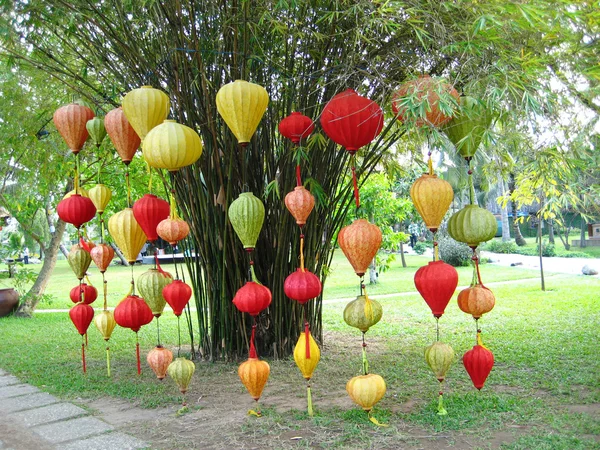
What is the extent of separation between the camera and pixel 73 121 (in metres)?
2.82

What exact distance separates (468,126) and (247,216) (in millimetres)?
1033

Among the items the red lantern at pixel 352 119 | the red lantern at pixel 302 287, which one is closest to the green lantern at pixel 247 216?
the red lantern at pixel 302 287

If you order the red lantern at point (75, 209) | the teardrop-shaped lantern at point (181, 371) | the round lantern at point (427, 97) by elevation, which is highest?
the round lantern at point (427, 97)

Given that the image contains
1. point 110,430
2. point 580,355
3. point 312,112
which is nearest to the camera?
point 110,430

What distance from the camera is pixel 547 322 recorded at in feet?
17.7

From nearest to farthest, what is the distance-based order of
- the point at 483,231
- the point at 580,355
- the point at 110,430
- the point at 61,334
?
the point at 483,231, the point at 110,430, the point at 580,355, the point at 61,334

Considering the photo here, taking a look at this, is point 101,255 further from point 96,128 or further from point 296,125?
point 296,125

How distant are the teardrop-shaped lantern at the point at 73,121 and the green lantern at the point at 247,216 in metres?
1.02

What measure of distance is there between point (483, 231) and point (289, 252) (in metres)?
1.93

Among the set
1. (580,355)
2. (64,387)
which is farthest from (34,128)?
(580,355)

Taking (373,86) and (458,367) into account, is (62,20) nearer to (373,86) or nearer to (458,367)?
(373,86)

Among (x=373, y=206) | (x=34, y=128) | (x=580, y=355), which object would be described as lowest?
(x=580, y=355)

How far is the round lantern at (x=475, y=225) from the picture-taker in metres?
2.28

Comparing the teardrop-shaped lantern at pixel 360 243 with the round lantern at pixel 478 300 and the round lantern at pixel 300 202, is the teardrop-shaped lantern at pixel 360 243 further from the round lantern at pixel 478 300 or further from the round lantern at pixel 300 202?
the round lantern at pixel 478 300
